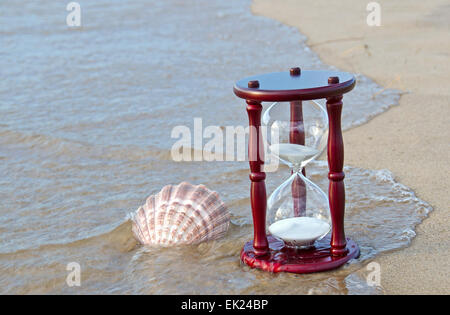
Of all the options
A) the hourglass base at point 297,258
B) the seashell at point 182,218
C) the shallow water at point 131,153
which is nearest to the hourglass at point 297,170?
the hourglass base at point 297,258

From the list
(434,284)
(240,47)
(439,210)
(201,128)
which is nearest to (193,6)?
(240,47)

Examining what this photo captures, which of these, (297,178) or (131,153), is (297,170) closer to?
(297,178)

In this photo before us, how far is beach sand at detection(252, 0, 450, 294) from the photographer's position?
347 cm

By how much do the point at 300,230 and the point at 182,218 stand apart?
2.45 feet

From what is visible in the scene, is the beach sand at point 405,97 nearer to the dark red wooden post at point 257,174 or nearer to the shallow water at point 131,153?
the shallow water at point 131,153

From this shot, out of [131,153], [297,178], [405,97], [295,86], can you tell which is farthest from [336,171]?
[405,97]

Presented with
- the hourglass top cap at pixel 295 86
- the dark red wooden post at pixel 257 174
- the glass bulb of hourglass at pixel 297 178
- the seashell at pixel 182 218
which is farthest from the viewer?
the seashell at pixel 182 218

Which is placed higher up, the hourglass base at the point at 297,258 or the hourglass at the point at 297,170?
the hourglass at the point at 297,170

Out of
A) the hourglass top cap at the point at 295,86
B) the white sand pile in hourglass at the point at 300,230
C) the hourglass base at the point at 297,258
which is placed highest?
the hourglass top cap at the point at 295,86

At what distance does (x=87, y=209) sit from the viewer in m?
4.63

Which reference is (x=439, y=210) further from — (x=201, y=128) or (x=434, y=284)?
(x=201, y=128)

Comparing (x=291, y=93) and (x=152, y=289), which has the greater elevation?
(x=291, y=93)

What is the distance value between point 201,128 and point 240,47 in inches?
137

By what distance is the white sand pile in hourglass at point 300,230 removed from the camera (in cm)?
341
